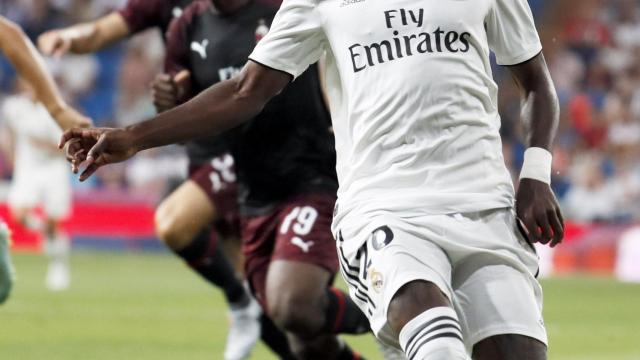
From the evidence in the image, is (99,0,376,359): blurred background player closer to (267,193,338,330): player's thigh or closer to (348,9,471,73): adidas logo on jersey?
(267,193,338,330): player's thigh

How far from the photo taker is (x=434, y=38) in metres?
4.77

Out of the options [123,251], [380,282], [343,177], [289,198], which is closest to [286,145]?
[289,198]

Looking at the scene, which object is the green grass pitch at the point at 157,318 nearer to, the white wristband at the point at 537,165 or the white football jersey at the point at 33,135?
the white football jersey at the point at 33,135

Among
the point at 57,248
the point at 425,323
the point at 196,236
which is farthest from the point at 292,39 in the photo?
the point at 57,248

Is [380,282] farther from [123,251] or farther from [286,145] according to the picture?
[123,251]

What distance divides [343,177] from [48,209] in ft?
39.9

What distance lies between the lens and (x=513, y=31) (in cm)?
496

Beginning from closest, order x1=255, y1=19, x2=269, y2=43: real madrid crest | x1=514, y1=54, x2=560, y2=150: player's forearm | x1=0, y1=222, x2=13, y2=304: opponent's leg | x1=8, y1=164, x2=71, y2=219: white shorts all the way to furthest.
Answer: x1=514, y1=54, x2=560, y2=150: player's forearm, x1=0, y1=222, x2=13, y2=304: opponent's leg, x1=255, y1=19, x2=269, y2=43: real madrid crest, x1=8, y1=164, x2=71, y2=219: white shorts

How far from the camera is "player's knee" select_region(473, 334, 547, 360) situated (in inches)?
180

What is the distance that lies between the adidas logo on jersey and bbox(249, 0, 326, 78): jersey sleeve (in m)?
0.21

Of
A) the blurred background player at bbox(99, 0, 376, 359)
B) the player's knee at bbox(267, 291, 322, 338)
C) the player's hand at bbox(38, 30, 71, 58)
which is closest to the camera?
the player's knee at bbox(267, 291, 322, 338)

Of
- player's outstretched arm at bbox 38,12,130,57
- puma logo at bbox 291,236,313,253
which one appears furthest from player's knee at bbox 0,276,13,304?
player's outstretched arm at bbox 38,12,130,57

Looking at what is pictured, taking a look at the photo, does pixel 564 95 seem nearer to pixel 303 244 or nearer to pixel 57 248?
pixel 57 248

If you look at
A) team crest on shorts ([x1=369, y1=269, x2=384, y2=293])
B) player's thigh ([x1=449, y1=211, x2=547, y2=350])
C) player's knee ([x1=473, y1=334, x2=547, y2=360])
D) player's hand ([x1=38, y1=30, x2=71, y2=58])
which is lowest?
player's hand ([x1=38, y1=30, x2=71, y2=58])
